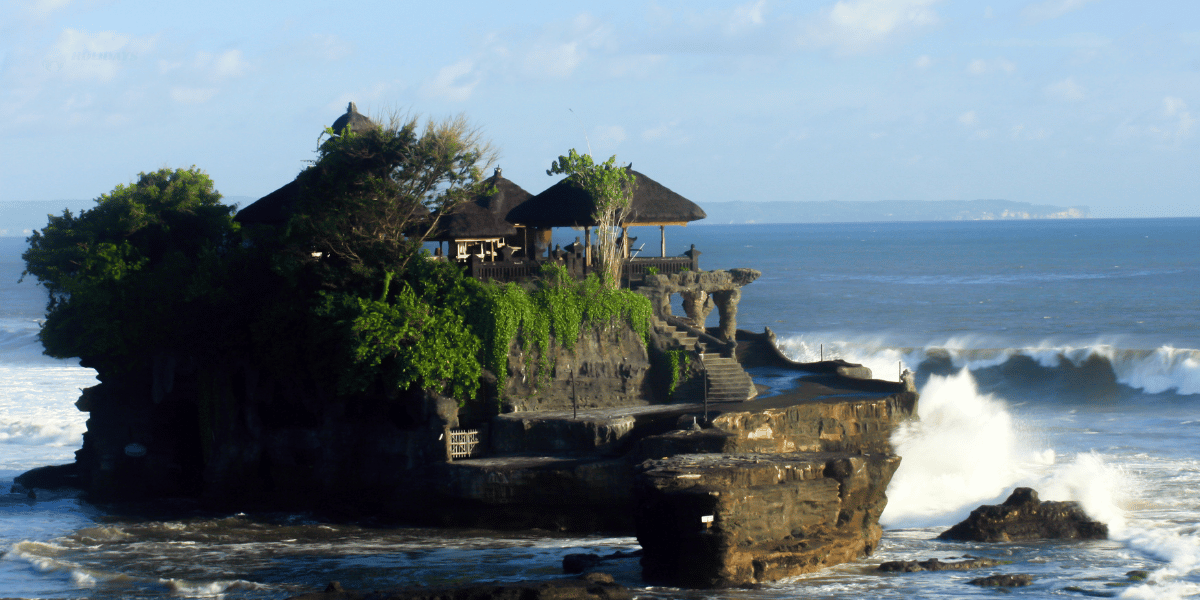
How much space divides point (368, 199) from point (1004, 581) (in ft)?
52.2

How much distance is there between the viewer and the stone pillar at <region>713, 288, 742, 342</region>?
3512 cm

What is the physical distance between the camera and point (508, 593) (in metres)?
19.4

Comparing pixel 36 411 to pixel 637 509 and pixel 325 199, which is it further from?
pixel 637 509

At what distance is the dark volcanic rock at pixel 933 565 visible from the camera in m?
21.9

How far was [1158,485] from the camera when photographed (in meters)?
28.6

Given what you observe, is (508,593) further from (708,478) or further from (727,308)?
(727,308)

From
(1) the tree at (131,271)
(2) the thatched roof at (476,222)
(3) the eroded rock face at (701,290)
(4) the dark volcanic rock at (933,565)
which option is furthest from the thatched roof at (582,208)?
(4) the dark volcanic rock at (933,565)

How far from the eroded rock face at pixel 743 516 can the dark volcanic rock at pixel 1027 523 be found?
131 inches

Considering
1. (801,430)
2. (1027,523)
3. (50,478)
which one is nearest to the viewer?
(1027,523)

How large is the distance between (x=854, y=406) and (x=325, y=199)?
1328cm

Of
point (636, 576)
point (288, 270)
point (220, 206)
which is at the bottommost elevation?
point (636, 576)

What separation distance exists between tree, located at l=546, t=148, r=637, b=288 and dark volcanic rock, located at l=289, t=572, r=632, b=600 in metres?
11.0

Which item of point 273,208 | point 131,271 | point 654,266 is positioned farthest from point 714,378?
point 131,271

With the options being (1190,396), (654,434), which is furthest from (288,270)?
(1190,396)
